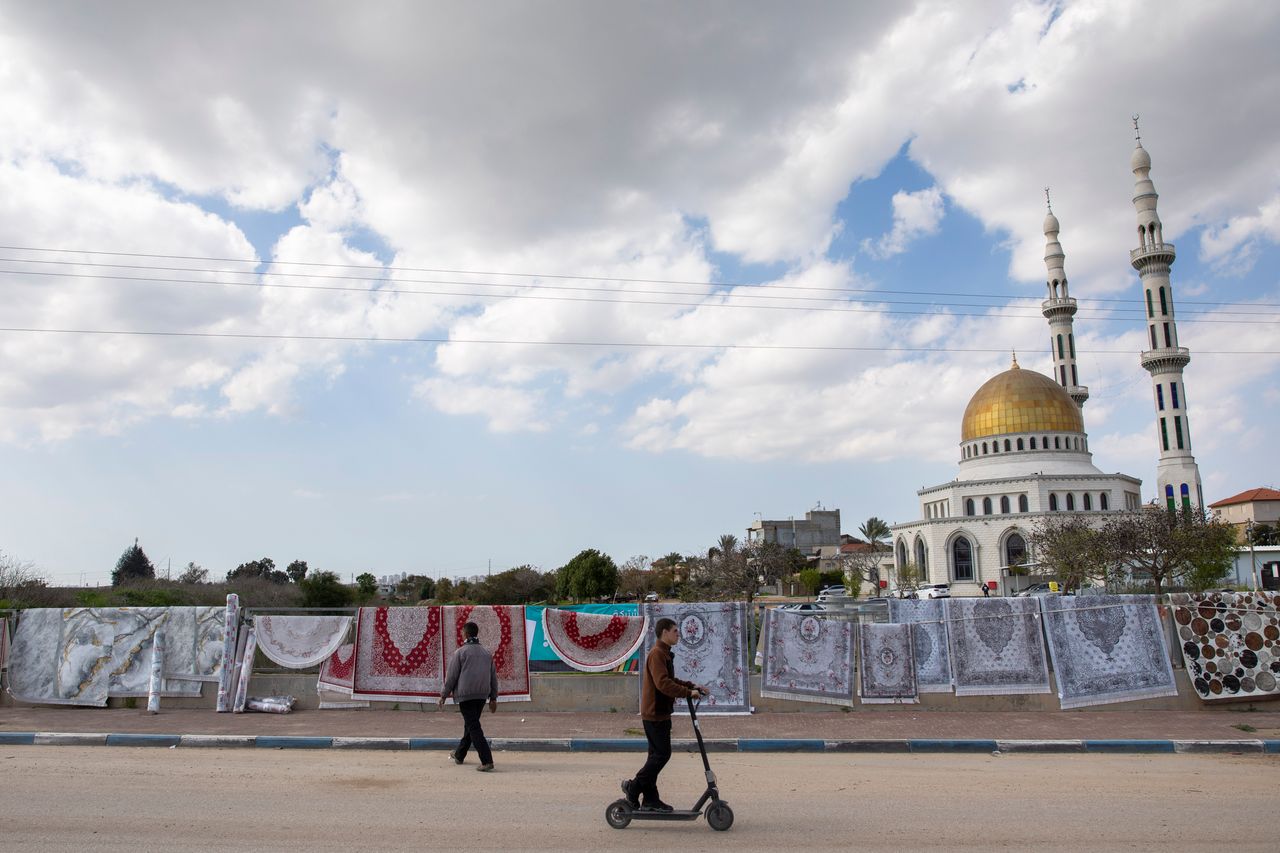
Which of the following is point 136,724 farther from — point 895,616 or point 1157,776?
point 1157,776

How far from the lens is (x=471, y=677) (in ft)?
30.9

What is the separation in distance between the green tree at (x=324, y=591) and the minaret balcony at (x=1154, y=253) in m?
63.8

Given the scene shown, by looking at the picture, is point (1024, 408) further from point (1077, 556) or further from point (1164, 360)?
point (1077, 556)

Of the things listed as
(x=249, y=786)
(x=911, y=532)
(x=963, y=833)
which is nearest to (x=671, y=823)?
(x=963, y=833)

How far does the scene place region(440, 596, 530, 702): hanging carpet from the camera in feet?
43.9

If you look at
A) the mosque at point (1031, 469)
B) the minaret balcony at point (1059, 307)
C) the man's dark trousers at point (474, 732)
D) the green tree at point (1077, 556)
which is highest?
the minaret balcony at point (1059, 307)

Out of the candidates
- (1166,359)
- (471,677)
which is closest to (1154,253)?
(1166,359)

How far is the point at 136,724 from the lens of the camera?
40.7ft

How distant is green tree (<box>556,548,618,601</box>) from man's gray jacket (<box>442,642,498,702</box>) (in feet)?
181

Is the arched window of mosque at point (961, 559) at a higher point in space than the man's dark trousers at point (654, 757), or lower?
higher

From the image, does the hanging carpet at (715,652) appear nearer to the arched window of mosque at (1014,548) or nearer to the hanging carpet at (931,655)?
the hanging carpet at (931,655)

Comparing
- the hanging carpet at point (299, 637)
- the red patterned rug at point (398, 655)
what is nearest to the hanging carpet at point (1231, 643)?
the red patterned rug at point (398, 655)

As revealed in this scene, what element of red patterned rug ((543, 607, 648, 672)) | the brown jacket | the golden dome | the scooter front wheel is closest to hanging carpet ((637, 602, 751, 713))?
red patterned rug ((543, 607, 648, 672))

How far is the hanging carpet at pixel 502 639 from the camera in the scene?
13.4 meters
